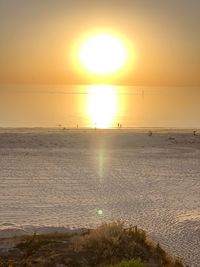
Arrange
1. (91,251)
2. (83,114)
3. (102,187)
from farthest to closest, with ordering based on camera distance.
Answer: (83,114)
(102,187)
(91,251)

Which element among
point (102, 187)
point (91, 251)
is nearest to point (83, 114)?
point (102, 187)

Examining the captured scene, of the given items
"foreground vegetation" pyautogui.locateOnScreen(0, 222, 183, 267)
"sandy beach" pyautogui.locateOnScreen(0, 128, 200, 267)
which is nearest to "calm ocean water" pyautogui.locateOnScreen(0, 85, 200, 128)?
"sandy beach" pyautogui.locateOnScreen(0, 128, 200, 267)

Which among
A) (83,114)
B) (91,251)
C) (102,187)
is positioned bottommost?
(91,251)

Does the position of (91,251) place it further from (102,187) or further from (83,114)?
(83,114)

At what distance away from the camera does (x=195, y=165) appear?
21781 mm

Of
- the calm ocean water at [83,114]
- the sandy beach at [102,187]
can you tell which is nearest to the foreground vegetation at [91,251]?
the sandy beach at [102,187]

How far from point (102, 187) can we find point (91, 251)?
26.4 feet

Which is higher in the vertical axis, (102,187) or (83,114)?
(83,114)

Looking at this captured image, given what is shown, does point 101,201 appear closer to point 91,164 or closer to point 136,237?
point 136,237

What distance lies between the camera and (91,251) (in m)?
8.57

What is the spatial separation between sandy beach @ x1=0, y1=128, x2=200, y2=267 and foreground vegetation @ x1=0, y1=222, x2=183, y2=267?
2.17ft

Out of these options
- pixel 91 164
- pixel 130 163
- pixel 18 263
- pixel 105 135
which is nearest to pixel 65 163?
pixel 91 164

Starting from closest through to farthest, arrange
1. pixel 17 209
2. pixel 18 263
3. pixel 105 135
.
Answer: pixel 18 263 < pixel 17 209 < pixel 105 135

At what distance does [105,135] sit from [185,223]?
20.5 meters
